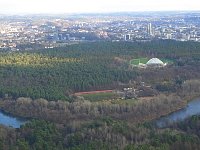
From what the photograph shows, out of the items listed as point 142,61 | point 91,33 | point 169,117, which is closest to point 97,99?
point 169,117

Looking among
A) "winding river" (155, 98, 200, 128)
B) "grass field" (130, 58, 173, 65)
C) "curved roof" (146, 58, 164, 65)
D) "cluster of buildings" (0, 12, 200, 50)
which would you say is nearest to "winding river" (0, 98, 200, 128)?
"winding river" (155, 98, 200, 128)

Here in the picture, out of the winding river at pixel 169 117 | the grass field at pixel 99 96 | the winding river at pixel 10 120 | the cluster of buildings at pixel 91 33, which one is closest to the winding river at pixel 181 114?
the winding river at pixel 169 117

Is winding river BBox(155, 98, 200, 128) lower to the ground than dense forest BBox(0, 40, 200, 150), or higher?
lower

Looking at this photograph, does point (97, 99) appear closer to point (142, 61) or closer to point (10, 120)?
point (10, 120)

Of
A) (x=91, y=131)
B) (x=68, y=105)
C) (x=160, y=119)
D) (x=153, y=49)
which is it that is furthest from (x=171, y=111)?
(x=153, y=49)

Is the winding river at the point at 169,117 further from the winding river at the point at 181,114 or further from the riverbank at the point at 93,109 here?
the riverbank at the point at 93,109

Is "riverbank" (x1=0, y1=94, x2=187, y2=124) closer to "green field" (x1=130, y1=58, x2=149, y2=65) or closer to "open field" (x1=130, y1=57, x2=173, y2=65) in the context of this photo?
"green field" (x1=130, y1=58, x2=149, y2=65)

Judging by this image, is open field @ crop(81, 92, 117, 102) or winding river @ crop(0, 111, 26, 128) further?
open field @ crop(81, 92, 117, 102)
